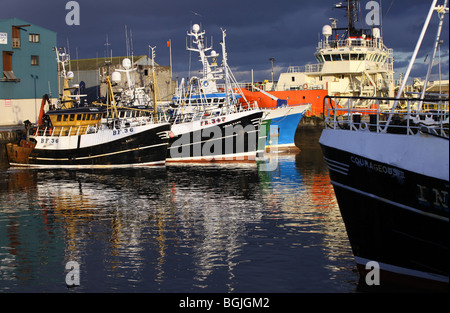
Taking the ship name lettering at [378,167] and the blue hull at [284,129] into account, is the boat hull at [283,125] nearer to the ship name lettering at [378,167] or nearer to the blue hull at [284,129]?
the blue hull at [284,129]

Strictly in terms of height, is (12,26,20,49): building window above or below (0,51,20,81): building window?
above

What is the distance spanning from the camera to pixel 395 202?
11719 millimetres

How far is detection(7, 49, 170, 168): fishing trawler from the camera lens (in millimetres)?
38656

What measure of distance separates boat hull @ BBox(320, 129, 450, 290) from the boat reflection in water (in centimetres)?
138

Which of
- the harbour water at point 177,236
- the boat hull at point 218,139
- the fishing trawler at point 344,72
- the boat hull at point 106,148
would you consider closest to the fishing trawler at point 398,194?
the harbour water at point 177,236

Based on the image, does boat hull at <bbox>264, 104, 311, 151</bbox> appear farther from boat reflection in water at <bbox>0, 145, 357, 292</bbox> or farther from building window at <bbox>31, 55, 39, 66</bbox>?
building window at <bbox>31, 55, 39, 66</bbox>

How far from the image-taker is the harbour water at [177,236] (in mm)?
13711

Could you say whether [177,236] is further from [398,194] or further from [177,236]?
[398,194]

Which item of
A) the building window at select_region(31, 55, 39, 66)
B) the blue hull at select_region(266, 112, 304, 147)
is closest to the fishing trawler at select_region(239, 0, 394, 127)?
the blue hull at select_region(266, 112, 304, 147)

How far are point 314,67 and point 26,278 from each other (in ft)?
195

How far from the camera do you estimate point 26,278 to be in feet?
46.3

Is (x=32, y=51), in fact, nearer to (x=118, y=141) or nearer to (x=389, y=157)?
(x=118, y=141)

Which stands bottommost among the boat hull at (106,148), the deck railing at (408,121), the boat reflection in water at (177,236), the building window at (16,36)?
the boat reflection in water at (177,236)

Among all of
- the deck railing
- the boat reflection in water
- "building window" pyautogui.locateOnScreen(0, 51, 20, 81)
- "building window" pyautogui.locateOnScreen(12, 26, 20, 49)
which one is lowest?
the boat reflection in water
